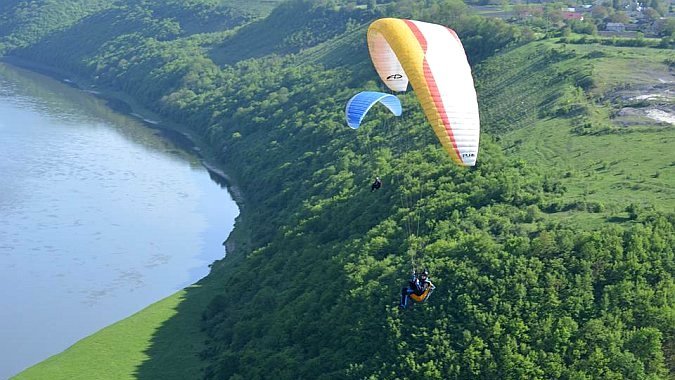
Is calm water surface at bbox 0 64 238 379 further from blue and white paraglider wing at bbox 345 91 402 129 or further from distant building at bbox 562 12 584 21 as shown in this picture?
distant building at bbox 562 12 584 21

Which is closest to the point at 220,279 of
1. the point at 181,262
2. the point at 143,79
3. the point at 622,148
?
the point at 181,262

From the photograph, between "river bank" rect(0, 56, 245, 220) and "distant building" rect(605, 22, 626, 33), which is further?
"distant building" rect(605, 22, 626, 33)

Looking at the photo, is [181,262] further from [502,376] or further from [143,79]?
[143,79]

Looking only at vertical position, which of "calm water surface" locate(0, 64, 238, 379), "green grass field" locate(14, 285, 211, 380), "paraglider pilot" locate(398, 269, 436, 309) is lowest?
"green grass field" locate(14, 285, 211, 380)

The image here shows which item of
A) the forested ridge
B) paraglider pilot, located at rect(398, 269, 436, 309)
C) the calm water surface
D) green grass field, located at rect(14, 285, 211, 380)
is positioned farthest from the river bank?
paraglider pilot, located at rect(398, 269, 436, 309)

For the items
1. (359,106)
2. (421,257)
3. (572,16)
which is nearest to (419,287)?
(359,106)
